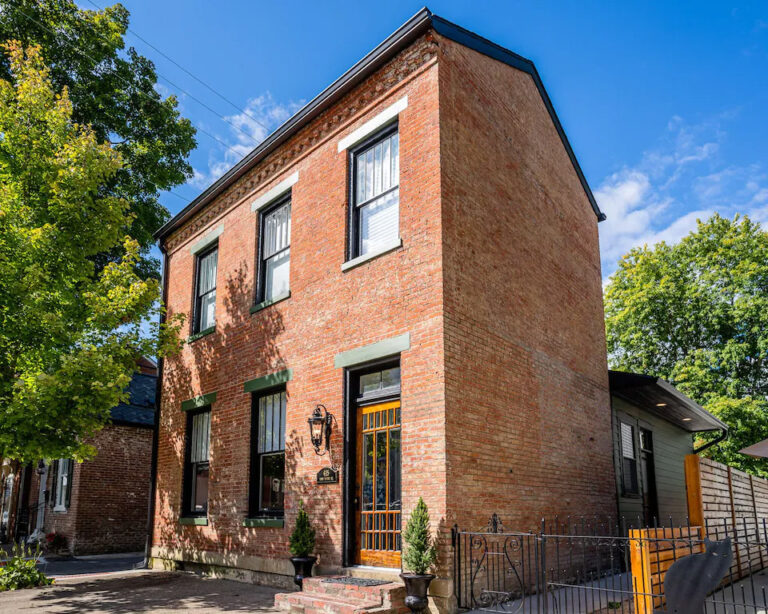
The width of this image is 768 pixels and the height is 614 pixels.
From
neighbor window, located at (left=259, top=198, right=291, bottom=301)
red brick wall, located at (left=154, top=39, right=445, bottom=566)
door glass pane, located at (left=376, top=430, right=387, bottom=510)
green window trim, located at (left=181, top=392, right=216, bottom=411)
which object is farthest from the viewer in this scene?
green window trim, located at (left=181, top=392, right=216, bottom=411)

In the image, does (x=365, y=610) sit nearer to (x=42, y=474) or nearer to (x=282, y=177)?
(x=282, y=177)

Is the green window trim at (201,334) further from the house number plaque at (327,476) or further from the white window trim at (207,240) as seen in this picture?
the house number plaque at (327,476)

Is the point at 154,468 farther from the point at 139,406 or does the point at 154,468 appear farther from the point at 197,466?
the point at 139,406

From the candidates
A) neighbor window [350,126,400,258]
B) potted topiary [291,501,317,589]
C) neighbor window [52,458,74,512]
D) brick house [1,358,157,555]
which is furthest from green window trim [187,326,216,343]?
neighbor window [52,458,74,512]

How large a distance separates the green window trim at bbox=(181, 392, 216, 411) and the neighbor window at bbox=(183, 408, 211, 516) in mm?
189

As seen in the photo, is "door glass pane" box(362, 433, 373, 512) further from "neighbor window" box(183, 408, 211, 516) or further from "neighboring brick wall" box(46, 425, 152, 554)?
"neighboring brick wall" box(46, 425, 152, 554)

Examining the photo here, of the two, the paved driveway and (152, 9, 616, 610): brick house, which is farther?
the paved driveway

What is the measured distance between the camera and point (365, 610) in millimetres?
6855

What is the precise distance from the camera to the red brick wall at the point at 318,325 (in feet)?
27.0

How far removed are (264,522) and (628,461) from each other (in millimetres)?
8214

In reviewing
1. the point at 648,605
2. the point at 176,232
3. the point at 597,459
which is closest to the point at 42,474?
the point at 176,232

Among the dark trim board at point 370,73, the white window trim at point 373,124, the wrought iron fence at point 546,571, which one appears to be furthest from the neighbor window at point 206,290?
the wrought iron fence at point 546,571

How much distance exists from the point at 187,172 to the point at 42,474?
11.4 m

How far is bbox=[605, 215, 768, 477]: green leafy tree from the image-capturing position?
23.9 meters
